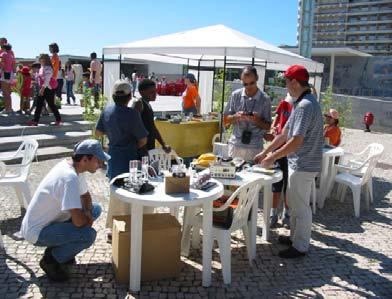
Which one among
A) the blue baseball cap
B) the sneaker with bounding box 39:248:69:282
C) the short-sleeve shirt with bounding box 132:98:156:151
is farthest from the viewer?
the short-sleeve shirt with bounding box 132:98:156:151

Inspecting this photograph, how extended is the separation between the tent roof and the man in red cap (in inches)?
120

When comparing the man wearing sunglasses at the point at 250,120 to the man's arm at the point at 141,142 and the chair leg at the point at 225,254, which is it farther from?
the chair leg at the point at 225,254

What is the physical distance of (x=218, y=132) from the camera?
28.5 feet

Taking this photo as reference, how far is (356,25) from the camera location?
98625 millimetres

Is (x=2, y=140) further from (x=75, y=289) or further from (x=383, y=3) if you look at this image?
(x=383, y=3)

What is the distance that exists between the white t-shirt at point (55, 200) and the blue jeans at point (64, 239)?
56 mm

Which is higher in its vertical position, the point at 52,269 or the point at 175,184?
the point at 175,184

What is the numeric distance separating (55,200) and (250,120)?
2.53 metres

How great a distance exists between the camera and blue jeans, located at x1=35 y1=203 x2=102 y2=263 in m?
3.41

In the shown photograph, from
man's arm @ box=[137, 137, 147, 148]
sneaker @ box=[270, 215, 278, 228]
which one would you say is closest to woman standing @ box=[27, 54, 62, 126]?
man's arm @ box=[137, 137, 147, 148]

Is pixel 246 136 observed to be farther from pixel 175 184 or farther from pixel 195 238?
pixel 175 184

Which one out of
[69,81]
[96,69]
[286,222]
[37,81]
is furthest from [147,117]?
[69,81]

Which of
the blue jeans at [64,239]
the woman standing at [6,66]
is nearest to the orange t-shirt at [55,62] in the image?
the woman standing at [6,66]

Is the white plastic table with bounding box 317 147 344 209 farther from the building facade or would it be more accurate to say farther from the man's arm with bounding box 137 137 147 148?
the building facade
